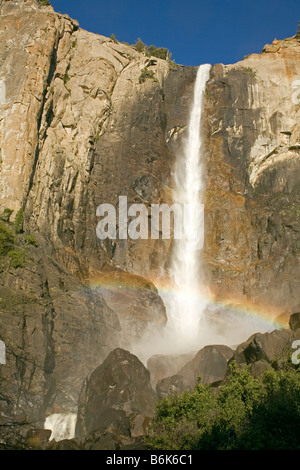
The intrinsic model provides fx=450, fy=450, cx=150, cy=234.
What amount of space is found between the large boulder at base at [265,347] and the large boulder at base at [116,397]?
498 cm

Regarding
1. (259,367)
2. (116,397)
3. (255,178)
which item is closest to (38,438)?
(116,397)

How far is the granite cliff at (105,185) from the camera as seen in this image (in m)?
25.2

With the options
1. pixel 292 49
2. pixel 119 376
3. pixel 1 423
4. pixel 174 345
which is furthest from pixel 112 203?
pixel 292 49

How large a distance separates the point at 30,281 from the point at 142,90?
84.0 feet

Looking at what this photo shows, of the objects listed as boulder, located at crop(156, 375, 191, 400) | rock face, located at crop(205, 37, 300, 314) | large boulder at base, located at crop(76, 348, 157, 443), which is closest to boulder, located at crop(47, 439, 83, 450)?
large boulder at base, located at crop(76, 348, 157, 443)

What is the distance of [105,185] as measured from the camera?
125ft

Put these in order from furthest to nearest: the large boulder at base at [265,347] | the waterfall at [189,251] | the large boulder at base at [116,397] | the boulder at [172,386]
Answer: the waterfall at [189,251]
the boulder at [172,386]
the large boulder at base at [265,347]
the large boulder at base at [116,397]

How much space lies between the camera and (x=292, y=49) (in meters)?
48.8

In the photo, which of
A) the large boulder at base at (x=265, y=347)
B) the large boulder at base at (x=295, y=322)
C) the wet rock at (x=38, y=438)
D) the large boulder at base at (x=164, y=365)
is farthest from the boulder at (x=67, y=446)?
the large boulder at base at (x=295, y=322)

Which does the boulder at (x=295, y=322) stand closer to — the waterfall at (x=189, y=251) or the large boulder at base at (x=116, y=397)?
the large boulder at base at (x=116, y=397)

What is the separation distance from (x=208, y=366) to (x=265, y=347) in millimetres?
3495

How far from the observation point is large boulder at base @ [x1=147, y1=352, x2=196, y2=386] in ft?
84.8

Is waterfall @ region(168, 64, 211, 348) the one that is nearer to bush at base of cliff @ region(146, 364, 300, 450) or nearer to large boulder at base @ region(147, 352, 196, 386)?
large boulder at base @ region(147, 352, 196, 386)

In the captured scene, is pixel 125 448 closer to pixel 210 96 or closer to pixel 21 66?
pixel 21 66
